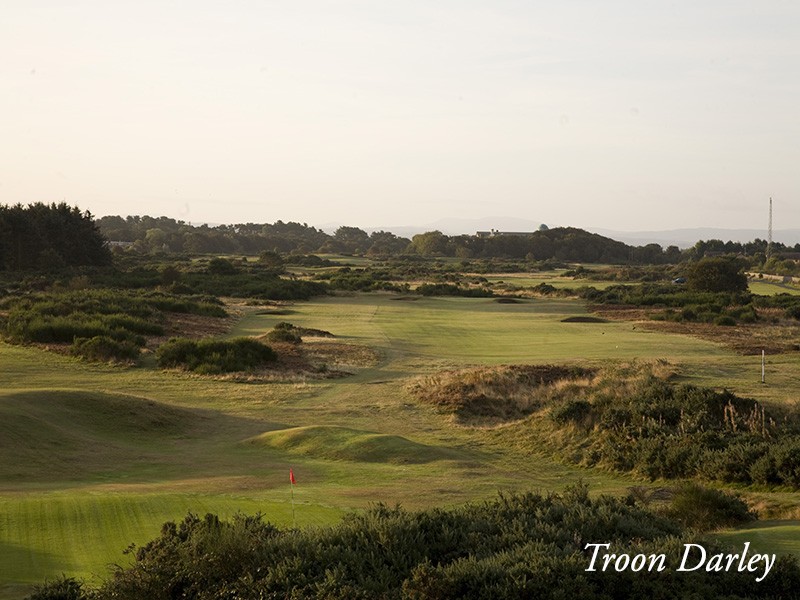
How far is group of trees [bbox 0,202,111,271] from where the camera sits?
301 feet

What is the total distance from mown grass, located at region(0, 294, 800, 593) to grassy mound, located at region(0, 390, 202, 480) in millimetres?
57

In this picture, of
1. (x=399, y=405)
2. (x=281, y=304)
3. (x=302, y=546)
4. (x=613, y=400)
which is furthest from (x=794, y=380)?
(x=281, y=304)

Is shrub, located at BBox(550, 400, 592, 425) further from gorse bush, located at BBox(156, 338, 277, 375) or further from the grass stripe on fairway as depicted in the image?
gorse bush, located at BBox(156, 338, 277, 375)

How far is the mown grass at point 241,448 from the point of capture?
14523 mm

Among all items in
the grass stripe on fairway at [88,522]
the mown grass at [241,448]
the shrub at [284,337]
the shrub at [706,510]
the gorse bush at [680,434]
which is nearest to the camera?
the grass stripe on fairway at [88,522]

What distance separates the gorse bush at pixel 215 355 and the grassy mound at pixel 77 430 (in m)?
9.61

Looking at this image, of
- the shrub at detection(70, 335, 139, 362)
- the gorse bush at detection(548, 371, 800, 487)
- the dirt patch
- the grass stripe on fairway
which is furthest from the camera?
the shrub at detection(70, 335, 139, 362)

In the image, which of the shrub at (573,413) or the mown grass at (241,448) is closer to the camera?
the mown grass at (241,448)

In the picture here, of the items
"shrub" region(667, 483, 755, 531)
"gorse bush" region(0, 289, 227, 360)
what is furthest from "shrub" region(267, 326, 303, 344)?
"shrub" region(667, 483, 755, 531)

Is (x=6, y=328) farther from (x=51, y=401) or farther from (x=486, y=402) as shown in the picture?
(x=486, y=402)

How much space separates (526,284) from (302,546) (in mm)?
100579

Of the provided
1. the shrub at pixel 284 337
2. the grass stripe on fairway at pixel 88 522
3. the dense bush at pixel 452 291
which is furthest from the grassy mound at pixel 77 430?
the dense bush at pixel 452 291

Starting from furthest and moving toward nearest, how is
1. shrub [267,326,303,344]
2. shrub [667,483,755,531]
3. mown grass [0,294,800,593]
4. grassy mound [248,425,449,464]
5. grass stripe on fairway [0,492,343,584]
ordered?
shrub [267,326,303,344], grassy mound [248,425,449,464], mown grass [0,294,800,593], shrub [667,483,755,531], grass stripe on fairway [0,492,343,584]

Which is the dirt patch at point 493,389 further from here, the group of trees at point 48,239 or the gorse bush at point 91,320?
the group of trees at point 48,239
